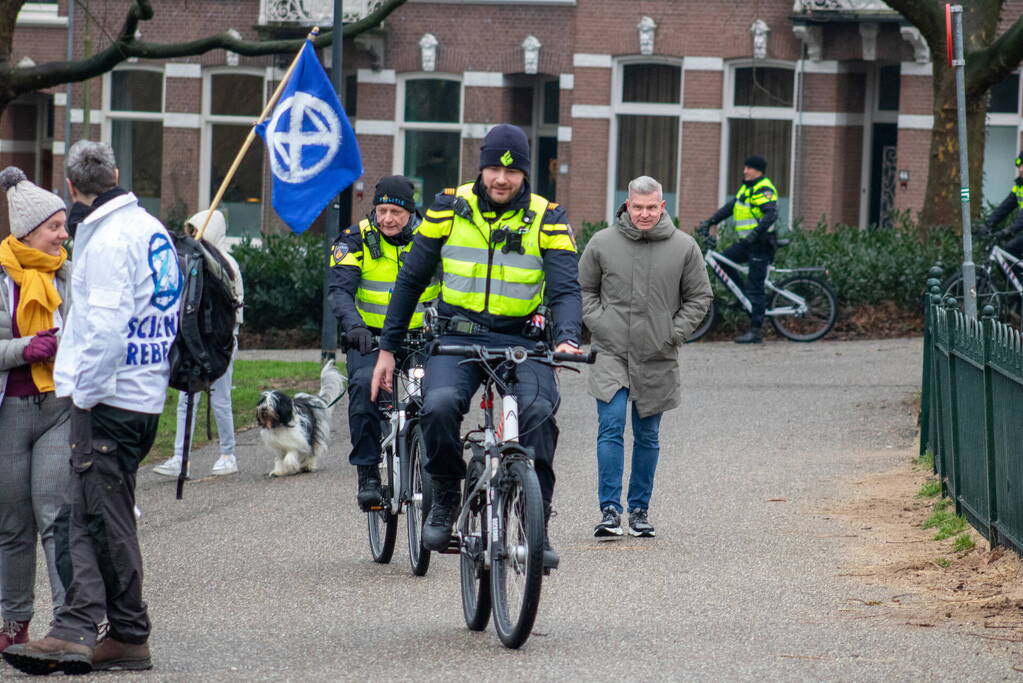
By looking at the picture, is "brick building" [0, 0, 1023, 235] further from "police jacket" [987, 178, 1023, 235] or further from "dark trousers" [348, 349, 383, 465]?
"dark trousers" [348, 349, 383, 465]

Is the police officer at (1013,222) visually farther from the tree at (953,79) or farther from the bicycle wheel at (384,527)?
the bicycle wheel at (384,527)

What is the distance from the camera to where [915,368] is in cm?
1661

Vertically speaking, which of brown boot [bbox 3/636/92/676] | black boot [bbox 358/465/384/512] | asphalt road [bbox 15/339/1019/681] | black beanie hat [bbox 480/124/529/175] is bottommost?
asphalt road [bbox 15/339/1019/681]

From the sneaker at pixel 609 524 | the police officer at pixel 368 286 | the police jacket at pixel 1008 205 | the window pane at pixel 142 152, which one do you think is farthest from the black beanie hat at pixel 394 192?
the window pane at pixel 142 152

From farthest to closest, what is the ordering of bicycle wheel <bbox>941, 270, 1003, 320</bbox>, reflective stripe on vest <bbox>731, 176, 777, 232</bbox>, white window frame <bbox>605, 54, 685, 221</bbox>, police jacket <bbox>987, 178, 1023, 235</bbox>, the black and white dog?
1. white window frame <bbox>605, 54, 685, 221</bbox>
2. reflective stripe on vest <bbox>731, 176, 777, 232</bbox>
3. police jacket <bbox>987, 178, 1023, 235</bbox>
4. bicycle wheel <bbox>941, 270, 1003, 320</bbox>
5. the black and white dog

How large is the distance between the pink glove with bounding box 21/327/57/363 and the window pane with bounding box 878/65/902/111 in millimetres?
24083

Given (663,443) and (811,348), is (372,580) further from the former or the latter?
(811,348)

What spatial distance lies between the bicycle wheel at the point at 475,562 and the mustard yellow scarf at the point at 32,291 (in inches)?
65.2

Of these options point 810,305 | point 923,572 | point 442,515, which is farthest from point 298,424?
point 810,305

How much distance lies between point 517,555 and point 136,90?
91.4 ft

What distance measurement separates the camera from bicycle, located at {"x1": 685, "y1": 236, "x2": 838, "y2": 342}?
19047 millimetres

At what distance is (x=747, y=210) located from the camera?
19188 millimetres

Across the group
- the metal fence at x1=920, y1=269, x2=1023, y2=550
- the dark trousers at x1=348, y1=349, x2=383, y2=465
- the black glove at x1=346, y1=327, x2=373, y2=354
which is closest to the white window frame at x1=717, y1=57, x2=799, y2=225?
the metal fence at x1=920, y1=269, x2=1023, y2=550

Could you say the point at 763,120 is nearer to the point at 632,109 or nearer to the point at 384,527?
the point at 632,109
